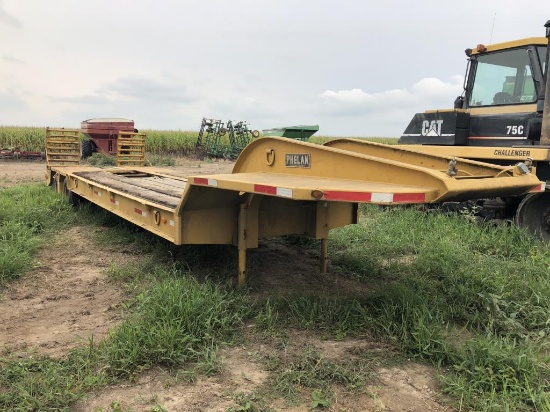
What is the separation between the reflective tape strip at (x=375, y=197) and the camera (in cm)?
269

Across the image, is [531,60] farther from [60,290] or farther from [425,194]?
[60,290]

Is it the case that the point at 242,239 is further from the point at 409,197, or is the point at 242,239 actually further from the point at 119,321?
the point at 409,197

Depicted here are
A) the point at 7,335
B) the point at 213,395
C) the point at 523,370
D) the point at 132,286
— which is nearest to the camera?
the point at 213,395

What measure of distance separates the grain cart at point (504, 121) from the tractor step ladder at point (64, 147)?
6351 millimetres

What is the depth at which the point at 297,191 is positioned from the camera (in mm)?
2816

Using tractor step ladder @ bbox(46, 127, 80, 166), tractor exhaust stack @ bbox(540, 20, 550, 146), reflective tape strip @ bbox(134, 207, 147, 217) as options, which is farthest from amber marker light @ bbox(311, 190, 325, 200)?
tractor step ladder @ bbox(46, 127, 80, 166)

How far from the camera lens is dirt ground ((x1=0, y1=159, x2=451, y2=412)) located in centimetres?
257

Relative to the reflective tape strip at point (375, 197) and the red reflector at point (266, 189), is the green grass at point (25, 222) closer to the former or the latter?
the red reflector at point (266, 189)

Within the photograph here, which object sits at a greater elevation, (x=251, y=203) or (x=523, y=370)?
(x=251, y=203)

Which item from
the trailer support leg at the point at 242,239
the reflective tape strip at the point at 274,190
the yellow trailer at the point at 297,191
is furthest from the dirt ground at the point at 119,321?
the reflective tape strip at the point at 274,190

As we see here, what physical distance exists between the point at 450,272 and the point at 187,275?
238 centimetres

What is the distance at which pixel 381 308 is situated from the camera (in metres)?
3.59

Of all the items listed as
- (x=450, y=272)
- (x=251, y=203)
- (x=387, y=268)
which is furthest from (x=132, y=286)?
(x=450, y=272)

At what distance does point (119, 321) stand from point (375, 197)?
209 cm
